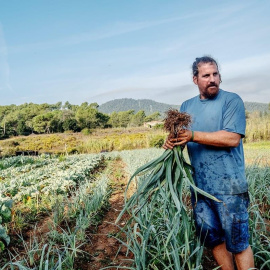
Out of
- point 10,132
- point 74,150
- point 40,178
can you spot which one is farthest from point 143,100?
point 40,178

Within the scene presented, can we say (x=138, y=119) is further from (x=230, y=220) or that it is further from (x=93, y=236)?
(x=230, y=220)

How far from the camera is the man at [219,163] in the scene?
1675 millimetres

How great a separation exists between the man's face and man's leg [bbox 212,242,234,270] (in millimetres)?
1081

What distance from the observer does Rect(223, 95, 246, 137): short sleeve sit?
1.66 metres

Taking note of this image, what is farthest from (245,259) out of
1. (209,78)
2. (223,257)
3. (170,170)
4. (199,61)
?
(199,61)

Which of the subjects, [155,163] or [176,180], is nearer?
[176,180]

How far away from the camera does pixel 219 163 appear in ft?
5.81

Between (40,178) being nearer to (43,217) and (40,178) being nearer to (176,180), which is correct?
(43,217)

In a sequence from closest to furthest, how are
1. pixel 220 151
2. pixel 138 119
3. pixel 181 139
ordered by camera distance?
pixel 181 139 → pixel 220 151 → pixel 138 119

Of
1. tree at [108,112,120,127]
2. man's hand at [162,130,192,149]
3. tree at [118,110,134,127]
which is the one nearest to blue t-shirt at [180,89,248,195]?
man's hand at [162,130,192,149]

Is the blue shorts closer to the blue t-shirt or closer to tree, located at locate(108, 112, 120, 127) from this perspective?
the blue t-shirt

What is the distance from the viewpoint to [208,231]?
1.87 meters

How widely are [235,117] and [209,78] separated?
1.03ft

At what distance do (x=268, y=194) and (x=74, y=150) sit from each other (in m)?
19.5
